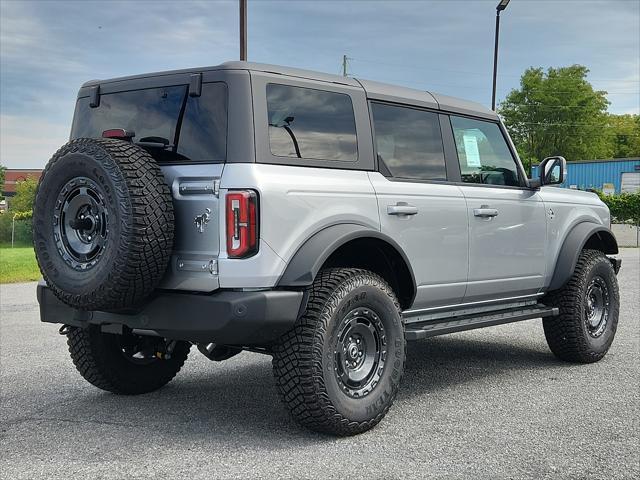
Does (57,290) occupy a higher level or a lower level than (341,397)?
higher

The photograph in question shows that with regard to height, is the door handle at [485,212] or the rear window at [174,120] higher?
the rear window at [174,120]

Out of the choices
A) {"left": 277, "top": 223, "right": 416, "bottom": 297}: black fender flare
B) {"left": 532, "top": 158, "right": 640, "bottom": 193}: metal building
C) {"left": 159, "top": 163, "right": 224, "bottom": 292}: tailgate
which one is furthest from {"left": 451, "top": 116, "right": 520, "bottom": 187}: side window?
{"left": 532, "top": 158, "right": 640, "bottom": 193}: metal building

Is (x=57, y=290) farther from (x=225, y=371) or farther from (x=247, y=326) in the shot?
(x=225, y=371)

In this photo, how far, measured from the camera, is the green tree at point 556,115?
67.1 meters

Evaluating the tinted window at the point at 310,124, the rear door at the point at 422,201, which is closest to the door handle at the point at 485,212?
the rear door at the point at 422,201

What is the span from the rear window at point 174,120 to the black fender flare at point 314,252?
68cm

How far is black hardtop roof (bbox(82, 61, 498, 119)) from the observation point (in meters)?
4.42

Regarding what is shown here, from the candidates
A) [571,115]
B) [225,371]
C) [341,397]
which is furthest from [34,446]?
[571,115]

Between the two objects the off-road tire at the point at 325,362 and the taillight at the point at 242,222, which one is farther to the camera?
the off-road tire at the point at 325,362

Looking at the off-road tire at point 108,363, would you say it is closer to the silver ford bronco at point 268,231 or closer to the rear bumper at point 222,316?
the silver ford bronco at point 268,231

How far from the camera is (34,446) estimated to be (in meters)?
4.28

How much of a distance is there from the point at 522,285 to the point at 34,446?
12.6 feet

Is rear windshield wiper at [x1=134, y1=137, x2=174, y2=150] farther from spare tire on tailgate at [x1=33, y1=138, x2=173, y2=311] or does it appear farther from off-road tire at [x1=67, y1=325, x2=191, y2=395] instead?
off-road tire at [x1=67, y1=325, x2=191, y2=395]

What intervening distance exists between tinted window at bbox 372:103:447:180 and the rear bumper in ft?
4.62
